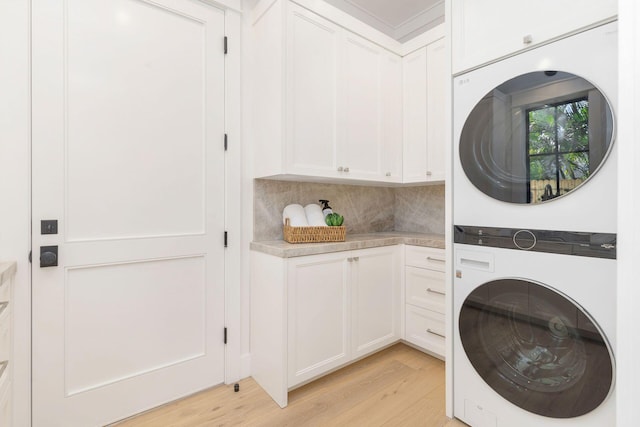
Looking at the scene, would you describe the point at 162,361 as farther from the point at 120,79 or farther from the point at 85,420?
the point at 120,79

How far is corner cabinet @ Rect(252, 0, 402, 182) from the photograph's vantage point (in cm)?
178

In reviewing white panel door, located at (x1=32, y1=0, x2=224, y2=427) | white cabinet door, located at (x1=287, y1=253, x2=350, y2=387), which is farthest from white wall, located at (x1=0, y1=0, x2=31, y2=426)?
white cabinet door, located at (x1=287, y1=253, x2=350, y2=387)

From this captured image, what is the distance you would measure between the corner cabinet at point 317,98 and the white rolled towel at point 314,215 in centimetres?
28

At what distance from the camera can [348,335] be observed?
2.00 meters

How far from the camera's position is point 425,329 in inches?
86.4

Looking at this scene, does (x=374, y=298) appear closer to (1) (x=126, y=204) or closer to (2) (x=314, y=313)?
(2) (x=314, y=313)

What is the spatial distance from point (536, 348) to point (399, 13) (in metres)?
2.77

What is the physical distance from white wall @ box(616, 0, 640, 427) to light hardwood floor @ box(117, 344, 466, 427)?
0.86 meters

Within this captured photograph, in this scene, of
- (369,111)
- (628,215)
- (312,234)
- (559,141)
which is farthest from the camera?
(369,111)

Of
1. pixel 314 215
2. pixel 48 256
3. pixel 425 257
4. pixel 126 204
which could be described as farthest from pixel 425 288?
pixel 48 256

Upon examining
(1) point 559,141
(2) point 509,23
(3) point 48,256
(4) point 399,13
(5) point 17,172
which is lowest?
(3) point 48,256

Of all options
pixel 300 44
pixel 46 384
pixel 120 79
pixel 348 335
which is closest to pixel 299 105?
pixel 300 44

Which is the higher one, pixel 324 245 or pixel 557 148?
pixel 557 148

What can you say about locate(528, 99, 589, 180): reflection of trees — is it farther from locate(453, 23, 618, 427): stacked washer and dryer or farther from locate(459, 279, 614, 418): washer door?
locate(459, 279, 614, 418): washer door
